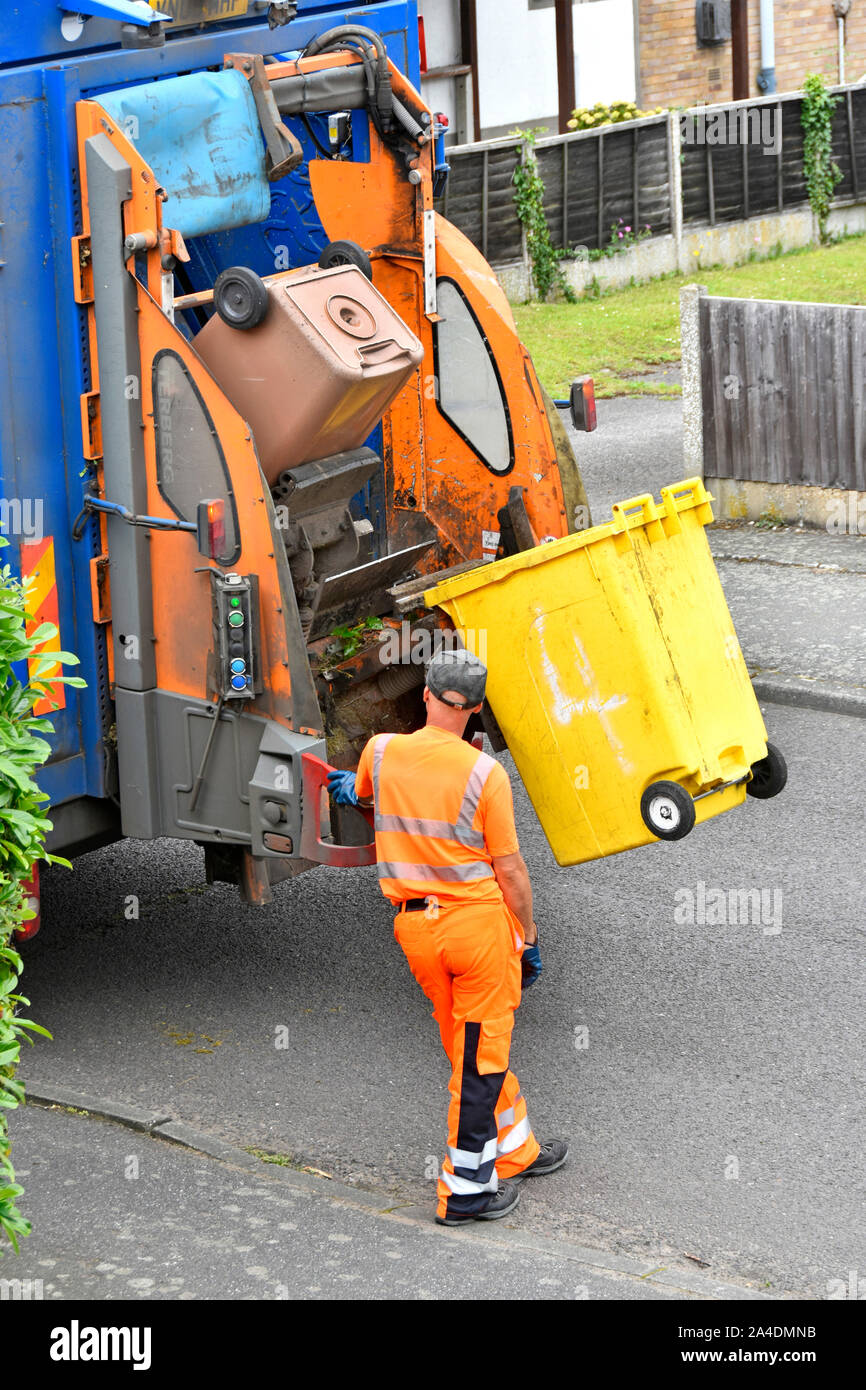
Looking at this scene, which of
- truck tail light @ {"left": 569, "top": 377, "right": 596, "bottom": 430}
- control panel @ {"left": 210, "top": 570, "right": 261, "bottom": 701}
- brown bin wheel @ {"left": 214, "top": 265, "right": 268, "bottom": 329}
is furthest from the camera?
truck tail light @ {"left": 569, "top": 377, "right": 596, "bottom": 430}

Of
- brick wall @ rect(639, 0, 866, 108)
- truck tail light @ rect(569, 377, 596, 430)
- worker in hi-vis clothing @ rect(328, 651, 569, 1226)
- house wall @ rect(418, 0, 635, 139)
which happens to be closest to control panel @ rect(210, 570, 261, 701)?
worker in hi-vis clothing @ rect(328, 651, 569, 1226)

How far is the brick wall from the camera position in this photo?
22.5 m

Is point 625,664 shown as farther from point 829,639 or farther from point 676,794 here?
point 829,639

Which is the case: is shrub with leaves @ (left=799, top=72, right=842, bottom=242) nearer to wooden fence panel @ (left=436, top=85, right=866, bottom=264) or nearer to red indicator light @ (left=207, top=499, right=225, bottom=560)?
wooden fence panel @ (left=436, top=85, right=866, bottom=264)

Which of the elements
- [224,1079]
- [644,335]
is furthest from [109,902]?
[644,335]

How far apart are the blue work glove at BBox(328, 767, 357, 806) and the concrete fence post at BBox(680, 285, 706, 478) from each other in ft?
20.2

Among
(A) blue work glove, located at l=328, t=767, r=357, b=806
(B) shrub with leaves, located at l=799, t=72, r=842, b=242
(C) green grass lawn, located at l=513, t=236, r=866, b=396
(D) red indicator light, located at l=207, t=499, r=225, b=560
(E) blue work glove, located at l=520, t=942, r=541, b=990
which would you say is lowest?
(E) blue work glove, located at l=520, t=942, r=541, b=990

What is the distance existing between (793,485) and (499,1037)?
6.93 m

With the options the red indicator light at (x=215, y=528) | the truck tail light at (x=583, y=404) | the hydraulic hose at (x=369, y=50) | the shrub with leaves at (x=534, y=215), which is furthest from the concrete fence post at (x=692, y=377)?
the shrub with leaves at (x=534, y=215)

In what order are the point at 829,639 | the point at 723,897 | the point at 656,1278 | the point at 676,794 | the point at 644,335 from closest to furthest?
the point at 656,1278 < the point at 676,794 < the point at 723,897 < the point at 829,639 < the point at 644,335

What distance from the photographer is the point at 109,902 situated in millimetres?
6805

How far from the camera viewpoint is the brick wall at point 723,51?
73.7 ft

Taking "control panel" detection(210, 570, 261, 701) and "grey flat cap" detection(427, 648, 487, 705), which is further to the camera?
"control panel" detection(210, 570, 261, 701)

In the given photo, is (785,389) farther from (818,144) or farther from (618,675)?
(818,144)
